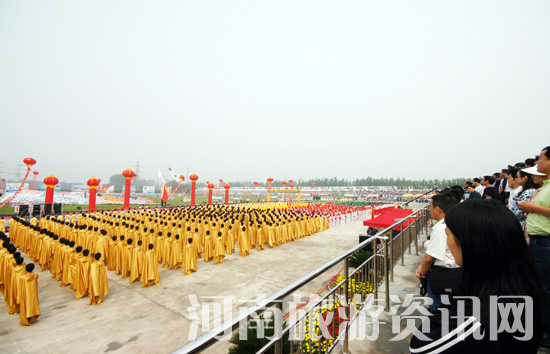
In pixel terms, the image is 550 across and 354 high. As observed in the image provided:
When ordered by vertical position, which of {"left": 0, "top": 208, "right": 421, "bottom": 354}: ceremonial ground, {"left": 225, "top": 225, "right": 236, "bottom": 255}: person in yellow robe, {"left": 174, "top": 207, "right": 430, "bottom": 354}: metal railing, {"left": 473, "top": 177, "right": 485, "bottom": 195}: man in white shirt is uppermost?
{"left": 473, "top": 177, "right": 485, "bottom": 195}: man in white shirt

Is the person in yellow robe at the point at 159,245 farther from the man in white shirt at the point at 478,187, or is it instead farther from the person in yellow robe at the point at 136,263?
the man in white shirt at the point at 478,187

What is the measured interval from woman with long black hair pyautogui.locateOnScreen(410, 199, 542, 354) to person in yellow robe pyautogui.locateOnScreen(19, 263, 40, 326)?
247 inches

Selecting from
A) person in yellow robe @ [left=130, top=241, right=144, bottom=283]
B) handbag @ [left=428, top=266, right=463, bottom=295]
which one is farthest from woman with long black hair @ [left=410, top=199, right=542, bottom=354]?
person in yellow robe @ [left=130, top=241, right=144, bottom=283]

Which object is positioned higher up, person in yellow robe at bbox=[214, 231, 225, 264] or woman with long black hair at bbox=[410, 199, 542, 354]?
woman with long black hair at bbox=[410, 199, 542, 354]

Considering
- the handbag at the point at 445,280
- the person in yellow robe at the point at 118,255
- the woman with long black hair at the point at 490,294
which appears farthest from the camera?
the person in yellow robe at the point at 118,255

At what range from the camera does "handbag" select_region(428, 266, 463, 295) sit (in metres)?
2.04

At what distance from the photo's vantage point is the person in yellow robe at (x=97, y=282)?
5.19 meters

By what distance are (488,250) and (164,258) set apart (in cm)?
848

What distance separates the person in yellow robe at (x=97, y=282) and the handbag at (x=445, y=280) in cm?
610

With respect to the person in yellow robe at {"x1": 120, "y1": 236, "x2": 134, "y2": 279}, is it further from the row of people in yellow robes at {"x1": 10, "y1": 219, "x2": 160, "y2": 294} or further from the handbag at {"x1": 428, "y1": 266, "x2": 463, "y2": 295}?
the handbag at {"x1": 428, "y1": 266, "x2": 463, "y2": 295}

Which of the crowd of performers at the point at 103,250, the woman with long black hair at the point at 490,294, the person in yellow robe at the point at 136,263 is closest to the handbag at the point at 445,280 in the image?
the woman with long black hair at the point at 490,294

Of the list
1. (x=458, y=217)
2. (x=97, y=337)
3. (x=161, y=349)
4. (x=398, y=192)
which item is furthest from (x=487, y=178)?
(x=398, y=192)

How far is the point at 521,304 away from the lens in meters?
0.95

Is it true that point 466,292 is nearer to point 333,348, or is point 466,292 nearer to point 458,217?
point 458,217
